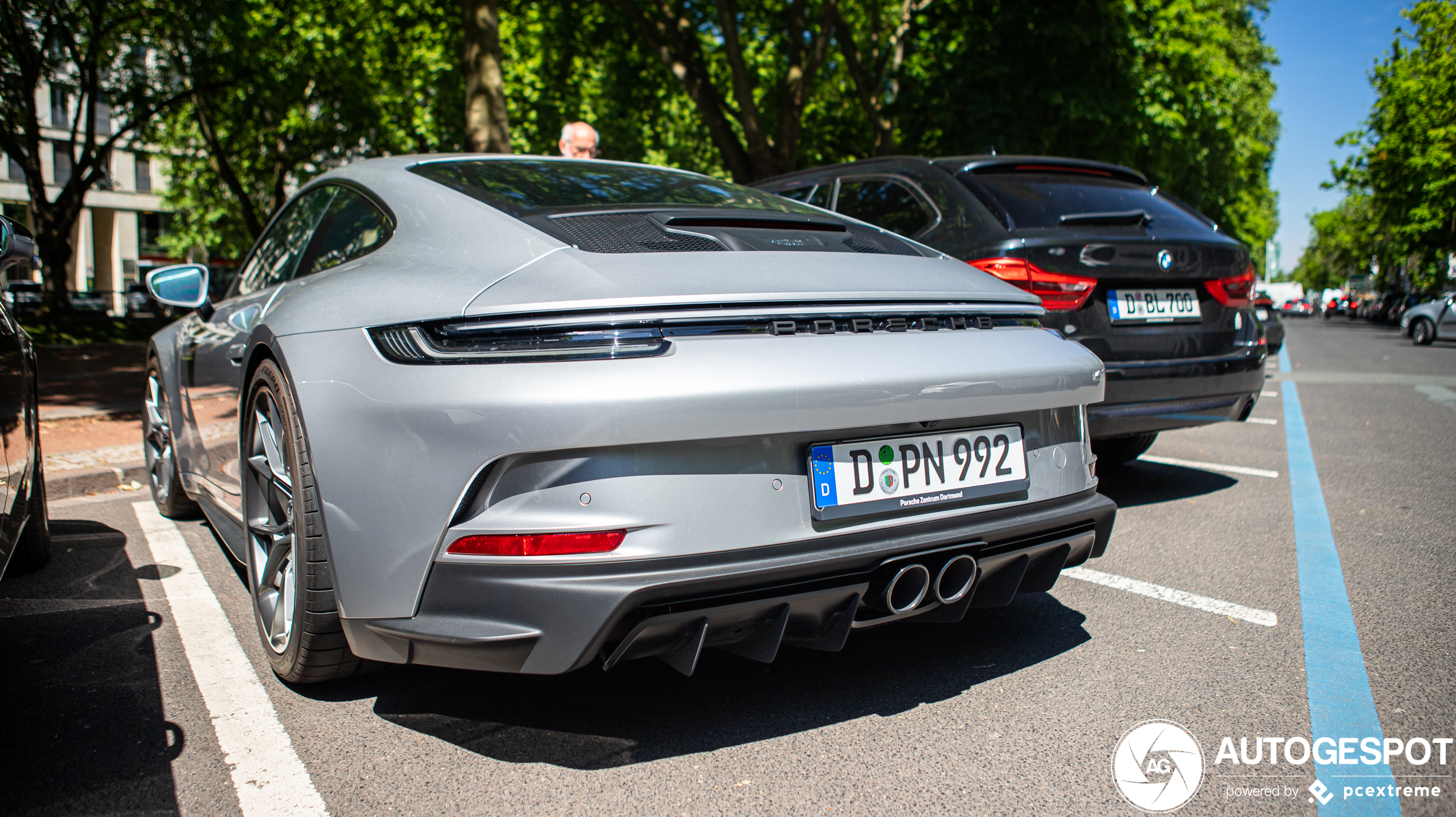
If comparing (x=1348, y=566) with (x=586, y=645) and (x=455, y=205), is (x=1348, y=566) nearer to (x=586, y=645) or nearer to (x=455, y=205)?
(x=586, y=645)

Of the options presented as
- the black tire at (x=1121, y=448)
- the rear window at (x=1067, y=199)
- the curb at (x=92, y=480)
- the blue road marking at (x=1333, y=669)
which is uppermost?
the rear window at (x=1067, y=199)

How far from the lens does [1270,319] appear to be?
10.6 metres

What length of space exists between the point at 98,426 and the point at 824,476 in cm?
723

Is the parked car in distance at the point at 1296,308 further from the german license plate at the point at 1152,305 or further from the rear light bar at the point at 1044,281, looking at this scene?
the rear light bar at the point at 1044,281

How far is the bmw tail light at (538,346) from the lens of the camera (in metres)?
1.90

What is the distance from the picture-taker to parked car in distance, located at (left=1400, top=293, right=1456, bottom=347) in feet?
78.0

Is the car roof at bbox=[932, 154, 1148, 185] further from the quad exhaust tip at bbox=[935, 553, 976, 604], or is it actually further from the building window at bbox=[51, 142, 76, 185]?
the building window at bbox=[51, 142, 76, 185]

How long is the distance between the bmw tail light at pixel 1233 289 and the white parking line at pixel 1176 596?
60.8 inches

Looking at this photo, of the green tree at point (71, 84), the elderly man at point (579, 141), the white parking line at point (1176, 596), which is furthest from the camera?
the green tree at point (71, 84)

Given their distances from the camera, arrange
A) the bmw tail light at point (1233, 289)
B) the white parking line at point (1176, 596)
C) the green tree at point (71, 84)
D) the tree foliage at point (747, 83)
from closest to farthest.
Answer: the white parking line at point (1176, 596) < the bmw tail light at point (1233, 289) < the tree foliage at point (747, 83) < the green tree at point (71, 84)

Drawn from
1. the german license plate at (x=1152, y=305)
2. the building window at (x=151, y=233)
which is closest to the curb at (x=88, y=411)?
the german license plate at (x=1152, y=305)

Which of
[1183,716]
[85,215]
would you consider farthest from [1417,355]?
[85,215]

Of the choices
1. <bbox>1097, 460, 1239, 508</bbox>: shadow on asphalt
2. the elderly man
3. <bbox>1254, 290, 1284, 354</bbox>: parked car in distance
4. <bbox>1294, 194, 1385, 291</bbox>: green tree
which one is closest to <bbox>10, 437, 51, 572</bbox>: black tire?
the elderly man

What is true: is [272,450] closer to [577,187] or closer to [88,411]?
[577,187]
